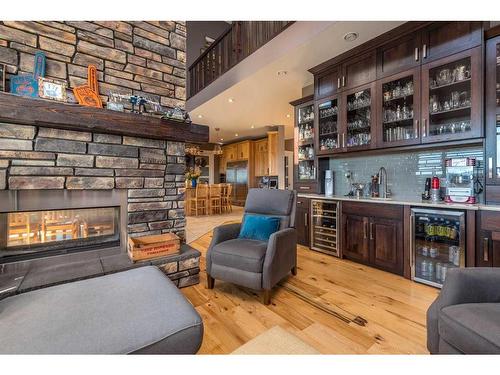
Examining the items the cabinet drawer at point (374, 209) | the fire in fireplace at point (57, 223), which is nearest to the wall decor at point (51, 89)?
the fire in fireplace at point (57, 223)

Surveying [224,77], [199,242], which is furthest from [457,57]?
[199,242]

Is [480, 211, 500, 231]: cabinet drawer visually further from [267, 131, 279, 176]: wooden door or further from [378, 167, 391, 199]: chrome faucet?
[267, 131, 279, 176]: wooden door

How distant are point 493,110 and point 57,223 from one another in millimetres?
3942

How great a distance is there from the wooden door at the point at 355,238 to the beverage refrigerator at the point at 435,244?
18.2 inches

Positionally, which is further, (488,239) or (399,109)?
(399,109)

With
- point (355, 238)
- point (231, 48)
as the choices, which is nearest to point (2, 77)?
point (231, 48)

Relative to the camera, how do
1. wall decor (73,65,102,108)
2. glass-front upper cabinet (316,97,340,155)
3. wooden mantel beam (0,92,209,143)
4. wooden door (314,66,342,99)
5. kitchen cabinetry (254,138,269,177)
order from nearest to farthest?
wooden mantel beam (0,92,209,143) → wall decor (73,65,102,108) → wooden door (314,66,342,99) → glass-front upper cabinet (316,97,340,155) → kitchen cabinetry (254,138,269,177)

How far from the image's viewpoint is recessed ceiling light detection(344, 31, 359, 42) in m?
2.47

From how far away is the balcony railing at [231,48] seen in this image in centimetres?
272

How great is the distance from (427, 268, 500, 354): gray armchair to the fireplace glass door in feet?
7.96

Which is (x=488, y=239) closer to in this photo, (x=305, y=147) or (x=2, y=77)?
(x=305, y=147)

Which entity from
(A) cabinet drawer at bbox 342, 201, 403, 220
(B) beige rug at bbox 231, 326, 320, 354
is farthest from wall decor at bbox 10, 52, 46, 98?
(A) cabinet drawer at bbox 342, 201, 403, 220

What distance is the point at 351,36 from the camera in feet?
8.25

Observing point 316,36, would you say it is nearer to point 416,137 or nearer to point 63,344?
point 416,137
